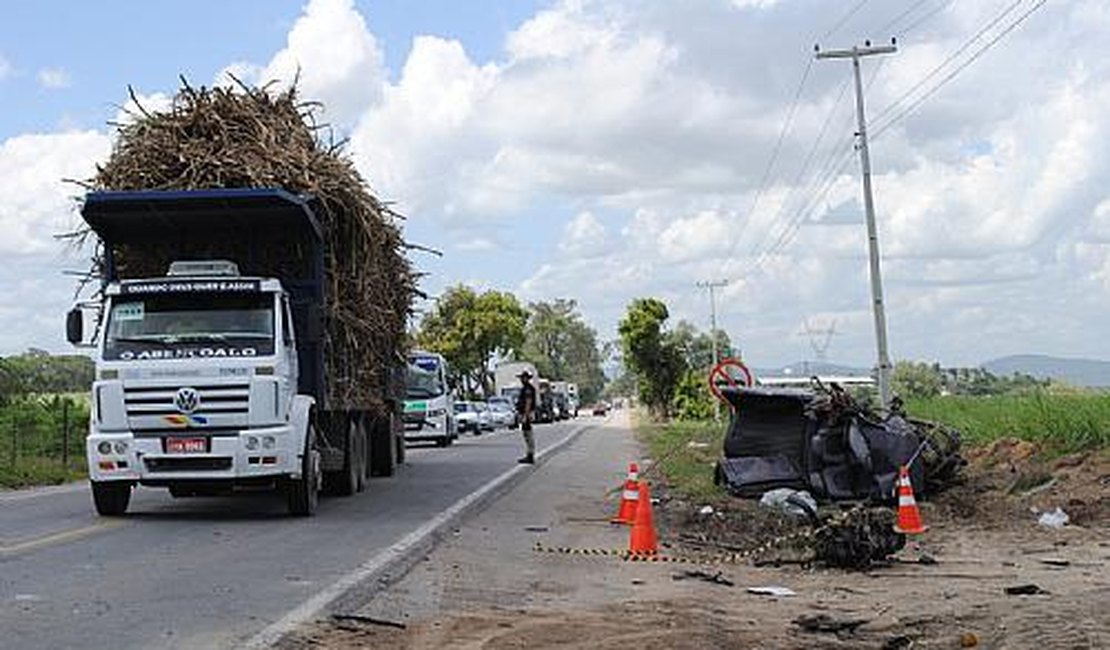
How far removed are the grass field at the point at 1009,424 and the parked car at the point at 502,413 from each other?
33.3 meters

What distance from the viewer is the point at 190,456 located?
47.7 ft

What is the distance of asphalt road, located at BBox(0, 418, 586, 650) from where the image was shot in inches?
333

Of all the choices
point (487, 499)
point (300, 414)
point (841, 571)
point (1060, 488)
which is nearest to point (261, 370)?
point (300, 414)

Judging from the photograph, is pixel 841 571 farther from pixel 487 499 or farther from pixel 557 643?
pixel 487 499

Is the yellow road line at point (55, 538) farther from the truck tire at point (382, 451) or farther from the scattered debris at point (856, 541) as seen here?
the truck tire at point (382, 451)

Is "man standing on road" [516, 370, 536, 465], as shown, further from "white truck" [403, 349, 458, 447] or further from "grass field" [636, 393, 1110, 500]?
"white truck" [403, 349, 458, 447]

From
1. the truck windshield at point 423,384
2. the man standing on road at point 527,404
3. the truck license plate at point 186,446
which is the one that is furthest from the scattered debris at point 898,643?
the truck windshield at point 423,384

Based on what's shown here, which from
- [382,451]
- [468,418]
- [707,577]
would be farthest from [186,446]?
[468,418]

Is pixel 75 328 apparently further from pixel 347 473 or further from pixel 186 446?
pixel 347 473

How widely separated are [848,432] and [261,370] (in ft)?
23.7

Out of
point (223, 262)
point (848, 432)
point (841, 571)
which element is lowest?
point (841, 571)

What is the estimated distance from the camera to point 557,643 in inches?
315

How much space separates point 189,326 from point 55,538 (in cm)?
282

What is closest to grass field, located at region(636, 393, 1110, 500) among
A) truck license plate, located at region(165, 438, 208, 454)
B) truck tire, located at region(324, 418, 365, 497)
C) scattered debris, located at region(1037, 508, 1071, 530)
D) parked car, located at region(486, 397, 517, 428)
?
scattered debris, located at region(1037, 508, 1071, 530)
